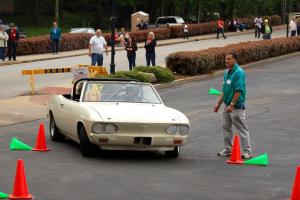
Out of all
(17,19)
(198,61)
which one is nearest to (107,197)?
(198,61)

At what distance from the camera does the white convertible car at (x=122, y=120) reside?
1068 cm

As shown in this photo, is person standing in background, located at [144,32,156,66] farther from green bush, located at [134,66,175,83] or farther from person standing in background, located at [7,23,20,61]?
person standing in background, located at [7,23,20,61]

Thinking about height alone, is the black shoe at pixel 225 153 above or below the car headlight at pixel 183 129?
below

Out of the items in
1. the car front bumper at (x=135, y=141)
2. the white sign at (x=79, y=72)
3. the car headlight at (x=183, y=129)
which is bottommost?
the car front bumper at (x=135, y=141)

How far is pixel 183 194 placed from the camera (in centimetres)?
852

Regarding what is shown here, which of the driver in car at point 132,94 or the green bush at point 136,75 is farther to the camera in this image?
the green bush at point 136,75

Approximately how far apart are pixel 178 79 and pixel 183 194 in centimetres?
1767

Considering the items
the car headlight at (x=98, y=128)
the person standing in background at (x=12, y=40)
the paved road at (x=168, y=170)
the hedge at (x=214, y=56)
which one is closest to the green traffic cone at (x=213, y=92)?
the hedge at (x=214, y=56)

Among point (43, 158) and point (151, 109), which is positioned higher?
point (151, 109)

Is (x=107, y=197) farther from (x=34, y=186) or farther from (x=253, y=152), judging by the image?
(x=253, y=152)

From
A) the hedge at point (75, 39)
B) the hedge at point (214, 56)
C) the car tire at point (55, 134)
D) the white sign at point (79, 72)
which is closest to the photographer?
the car tire at point (55, 134)

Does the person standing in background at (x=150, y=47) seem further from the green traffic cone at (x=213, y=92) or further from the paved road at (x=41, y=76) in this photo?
the green traffic cone at (x=213, y=92)

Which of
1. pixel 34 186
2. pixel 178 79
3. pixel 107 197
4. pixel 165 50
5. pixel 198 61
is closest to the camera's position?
pixel 107 197

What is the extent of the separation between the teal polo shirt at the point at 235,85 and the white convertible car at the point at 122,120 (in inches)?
32.1
